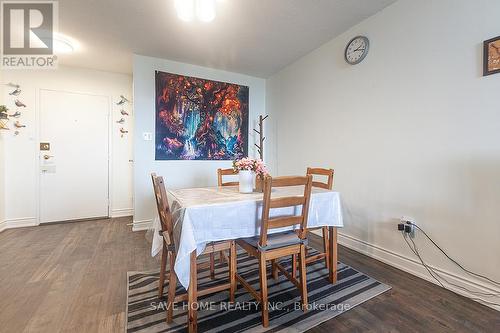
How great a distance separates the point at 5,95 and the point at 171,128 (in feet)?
7.80

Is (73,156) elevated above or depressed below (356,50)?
below

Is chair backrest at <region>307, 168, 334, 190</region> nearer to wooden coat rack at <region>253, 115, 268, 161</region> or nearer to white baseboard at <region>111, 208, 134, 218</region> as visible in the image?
wooden coat rack at <region>253, 115, 268, 161</region>

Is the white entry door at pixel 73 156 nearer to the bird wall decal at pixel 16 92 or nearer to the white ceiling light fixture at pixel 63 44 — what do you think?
the bird wall decal at pixel 16 92

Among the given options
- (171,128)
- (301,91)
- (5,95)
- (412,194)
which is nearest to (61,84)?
(5,95)

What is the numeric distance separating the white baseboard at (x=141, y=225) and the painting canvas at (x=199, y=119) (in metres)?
0.97

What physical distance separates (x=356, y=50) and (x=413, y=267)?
7.61 ft

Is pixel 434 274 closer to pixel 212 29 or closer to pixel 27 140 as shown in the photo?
pixel 212 29

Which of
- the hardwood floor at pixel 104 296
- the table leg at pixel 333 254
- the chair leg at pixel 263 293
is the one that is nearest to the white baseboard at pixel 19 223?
the hardwood floor at pixel 104 296

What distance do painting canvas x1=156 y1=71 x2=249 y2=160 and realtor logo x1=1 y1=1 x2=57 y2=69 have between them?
4.28 ft

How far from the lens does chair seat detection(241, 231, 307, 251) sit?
1592 millimetres

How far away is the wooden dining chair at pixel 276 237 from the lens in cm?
→ 151

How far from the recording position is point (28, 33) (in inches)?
108

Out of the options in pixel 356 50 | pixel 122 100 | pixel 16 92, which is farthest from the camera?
pixel 122 100

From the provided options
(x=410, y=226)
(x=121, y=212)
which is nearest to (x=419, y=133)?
(x=410, y=226)
